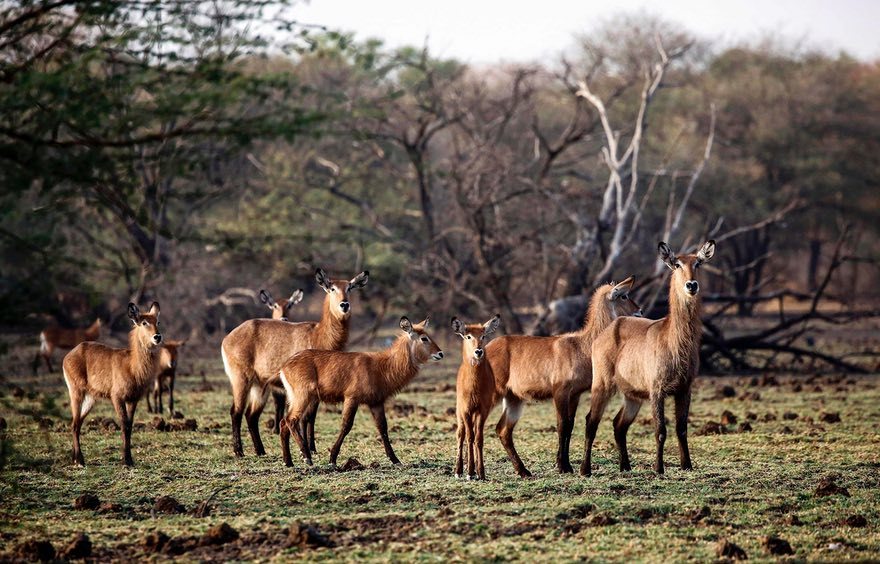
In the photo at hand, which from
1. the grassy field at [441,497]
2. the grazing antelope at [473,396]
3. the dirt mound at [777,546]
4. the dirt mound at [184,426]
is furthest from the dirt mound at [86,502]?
the dirt mound at [777,546]

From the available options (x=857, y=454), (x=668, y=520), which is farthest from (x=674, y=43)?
(x=668, y=520)

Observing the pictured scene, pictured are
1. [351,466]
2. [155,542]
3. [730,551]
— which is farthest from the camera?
[351,466]

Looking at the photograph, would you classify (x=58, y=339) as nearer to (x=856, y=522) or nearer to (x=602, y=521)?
(x=602, y=521)

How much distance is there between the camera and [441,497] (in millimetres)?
8219

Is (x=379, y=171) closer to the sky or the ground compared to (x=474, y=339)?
closer to the sky

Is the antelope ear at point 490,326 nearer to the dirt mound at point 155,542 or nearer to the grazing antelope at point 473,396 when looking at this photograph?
the grazing antelope at point 473,396

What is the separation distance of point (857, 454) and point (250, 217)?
19.9m

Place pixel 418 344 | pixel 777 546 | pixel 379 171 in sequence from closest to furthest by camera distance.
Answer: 1. pixel 777 546
2. pixel 418 344
3. pixel 379 171

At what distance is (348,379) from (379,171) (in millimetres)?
23008

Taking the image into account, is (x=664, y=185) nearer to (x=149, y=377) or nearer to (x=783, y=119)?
(x=783, y=119)

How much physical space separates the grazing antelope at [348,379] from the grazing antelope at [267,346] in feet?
3.44

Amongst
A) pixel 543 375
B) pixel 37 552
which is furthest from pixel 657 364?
pixel 37 552

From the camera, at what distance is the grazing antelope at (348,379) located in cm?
976

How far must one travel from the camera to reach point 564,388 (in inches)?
377
